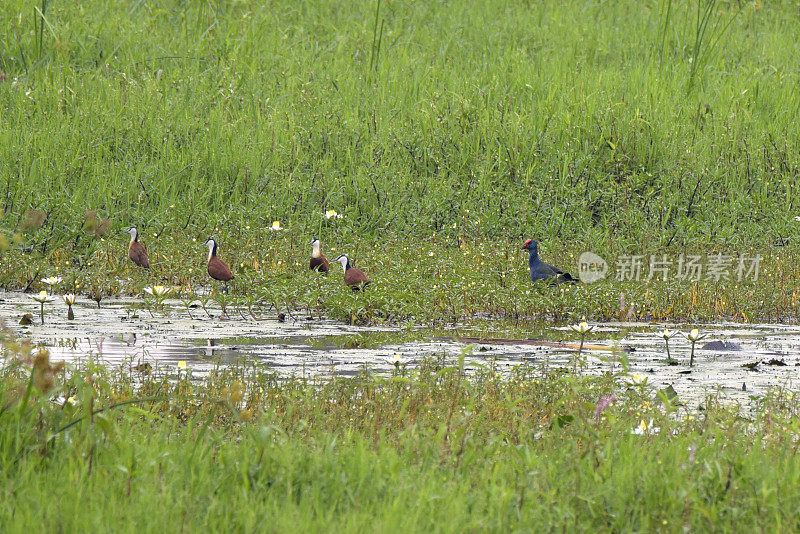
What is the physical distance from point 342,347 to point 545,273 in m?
2.67

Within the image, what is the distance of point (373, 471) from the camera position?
13.1 feet

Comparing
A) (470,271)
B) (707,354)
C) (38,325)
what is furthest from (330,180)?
(707,354)

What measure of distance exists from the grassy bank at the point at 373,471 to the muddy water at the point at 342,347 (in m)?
1.11

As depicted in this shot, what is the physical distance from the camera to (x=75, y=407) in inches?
175

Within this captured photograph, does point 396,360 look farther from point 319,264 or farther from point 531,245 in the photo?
point 531,245

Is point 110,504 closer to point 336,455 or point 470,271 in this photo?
point 336,455

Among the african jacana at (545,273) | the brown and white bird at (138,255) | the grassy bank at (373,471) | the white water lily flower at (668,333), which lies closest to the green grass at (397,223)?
the grassy bank at (373,471)

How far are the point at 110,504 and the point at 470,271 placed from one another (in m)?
5.80

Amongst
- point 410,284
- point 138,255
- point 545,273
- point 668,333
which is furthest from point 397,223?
point 668,333

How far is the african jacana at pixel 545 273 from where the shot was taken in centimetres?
905

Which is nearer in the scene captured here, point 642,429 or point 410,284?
point 642,429

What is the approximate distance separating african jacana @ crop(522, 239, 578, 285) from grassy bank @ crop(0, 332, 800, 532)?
401cm

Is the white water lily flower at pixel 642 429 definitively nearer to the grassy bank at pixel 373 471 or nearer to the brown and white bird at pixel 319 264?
the grassy bank at pixel 373 471

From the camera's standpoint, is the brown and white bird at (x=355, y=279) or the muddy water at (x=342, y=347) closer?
the muddy water at (x=342, y=347)
